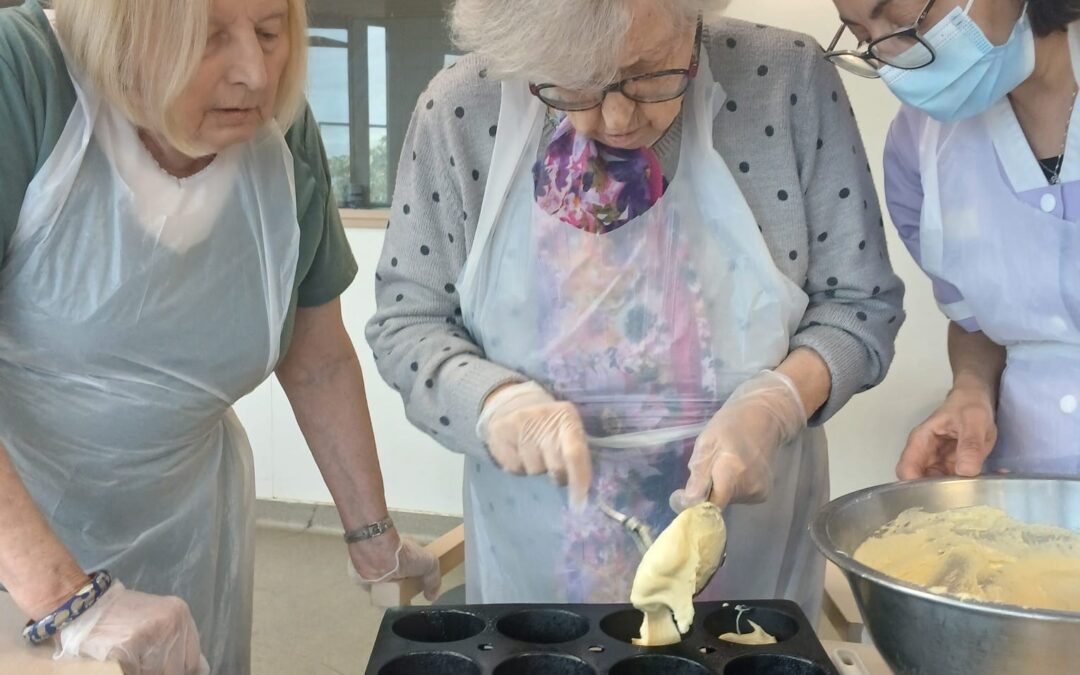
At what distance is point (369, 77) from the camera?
3.02 meters

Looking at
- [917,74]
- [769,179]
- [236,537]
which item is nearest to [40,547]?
[236,537]

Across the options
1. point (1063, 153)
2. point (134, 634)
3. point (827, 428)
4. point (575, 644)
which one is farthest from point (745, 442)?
point (827, 428)

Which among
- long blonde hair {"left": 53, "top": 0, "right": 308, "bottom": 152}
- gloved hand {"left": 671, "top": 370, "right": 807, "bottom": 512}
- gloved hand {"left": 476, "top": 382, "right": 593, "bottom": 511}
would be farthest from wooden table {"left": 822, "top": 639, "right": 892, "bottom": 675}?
long blonde hair {"left": 53, "top": 0, "right": 308, "bottom": 152}

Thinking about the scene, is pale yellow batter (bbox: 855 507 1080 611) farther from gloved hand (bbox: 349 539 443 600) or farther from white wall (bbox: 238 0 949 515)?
white wall (bbox: 238 0 949 515)

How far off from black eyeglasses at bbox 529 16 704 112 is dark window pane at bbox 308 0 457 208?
74.7 inches

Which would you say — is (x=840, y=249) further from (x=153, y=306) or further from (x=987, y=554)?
(x=153, y=306)

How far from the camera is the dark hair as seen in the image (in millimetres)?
1116

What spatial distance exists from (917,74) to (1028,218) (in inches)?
8.9

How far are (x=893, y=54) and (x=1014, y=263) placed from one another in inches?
11.7

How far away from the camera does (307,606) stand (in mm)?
2920

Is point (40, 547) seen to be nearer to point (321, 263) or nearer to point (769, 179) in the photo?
point (321, 263)

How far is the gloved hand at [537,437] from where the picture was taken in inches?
42.7

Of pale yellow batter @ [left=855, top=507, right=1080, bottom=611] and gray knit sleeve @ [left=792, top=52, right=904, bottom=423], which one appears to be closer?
pale yellow batter @ [left=855, top=507, right=1080, bottom=611]

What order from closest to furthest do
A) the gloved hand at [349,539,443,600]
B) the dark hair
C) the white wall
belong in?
the dark hair < the gloved hand at [349,539,443,600] < the white wall
